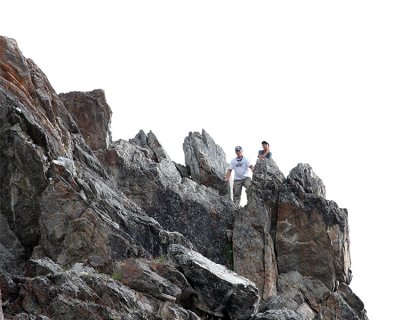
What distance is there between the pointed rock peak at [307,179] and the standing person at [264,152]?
1.71m

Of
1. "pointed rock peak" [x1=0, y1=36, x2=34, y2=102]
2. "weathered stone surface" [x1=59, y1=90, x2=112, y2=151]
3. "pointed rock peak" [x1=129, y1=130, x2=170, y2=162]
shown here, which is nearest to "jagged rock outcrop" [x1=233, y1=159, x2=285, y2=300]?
"pointed rock peak" [x1=129, y1=130, x2=170, y2=162]

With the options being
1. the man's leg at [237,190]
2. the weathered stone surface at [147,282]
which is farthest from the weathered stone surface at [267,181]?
the weathered stone surface at [147,282]

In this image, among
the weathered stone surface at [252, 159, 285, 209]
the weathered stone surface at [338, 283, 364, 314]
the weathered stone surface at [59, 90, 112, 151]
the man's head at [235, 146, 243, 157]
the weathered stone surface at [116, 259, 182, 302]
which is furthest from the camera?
the weathered stone surface at [59, 90, 112, 151]

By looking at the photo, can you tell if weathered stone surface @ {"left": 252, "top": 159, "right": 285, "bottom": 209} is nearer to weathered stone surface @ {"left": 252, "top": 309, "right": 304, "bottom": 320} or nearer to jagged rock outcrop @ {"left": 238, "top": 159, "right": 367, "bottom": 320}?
jagged rock outcrop @ {"left": 238, "top": 159, "right": 367, "bottom": 320}

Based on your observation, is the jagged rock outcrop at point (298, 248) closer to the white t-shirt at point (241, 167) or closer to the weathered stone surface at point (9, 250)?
the white t-shirt at point (241, 167)

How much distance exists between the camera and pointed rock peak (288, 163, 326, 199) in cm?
3906

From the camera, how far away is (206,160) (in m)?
42.7

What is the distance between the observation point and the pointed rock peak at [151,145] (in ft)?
→ 138

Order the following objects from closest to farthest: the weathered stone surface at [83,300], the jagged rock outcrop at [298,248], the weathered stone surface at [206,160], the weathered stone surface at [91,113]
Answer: the weathered stone surface at [83,300] → the jagged rock outcrop at [298,248] → the weathered stone surface at [91,113] → the weathered stone surface at [206,160]

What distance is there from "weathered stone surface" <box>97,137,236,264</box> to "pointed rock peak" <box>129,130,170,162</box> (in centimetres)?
148

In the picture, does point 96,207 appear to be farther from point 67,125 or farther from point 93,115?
point 93,115

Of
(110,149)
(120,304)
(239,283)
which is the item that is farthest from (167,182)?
(120,304)

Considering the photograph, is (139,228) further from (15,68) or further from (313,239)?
(15,68)

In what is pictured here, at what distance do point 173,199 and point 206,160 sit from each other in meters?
5.79
